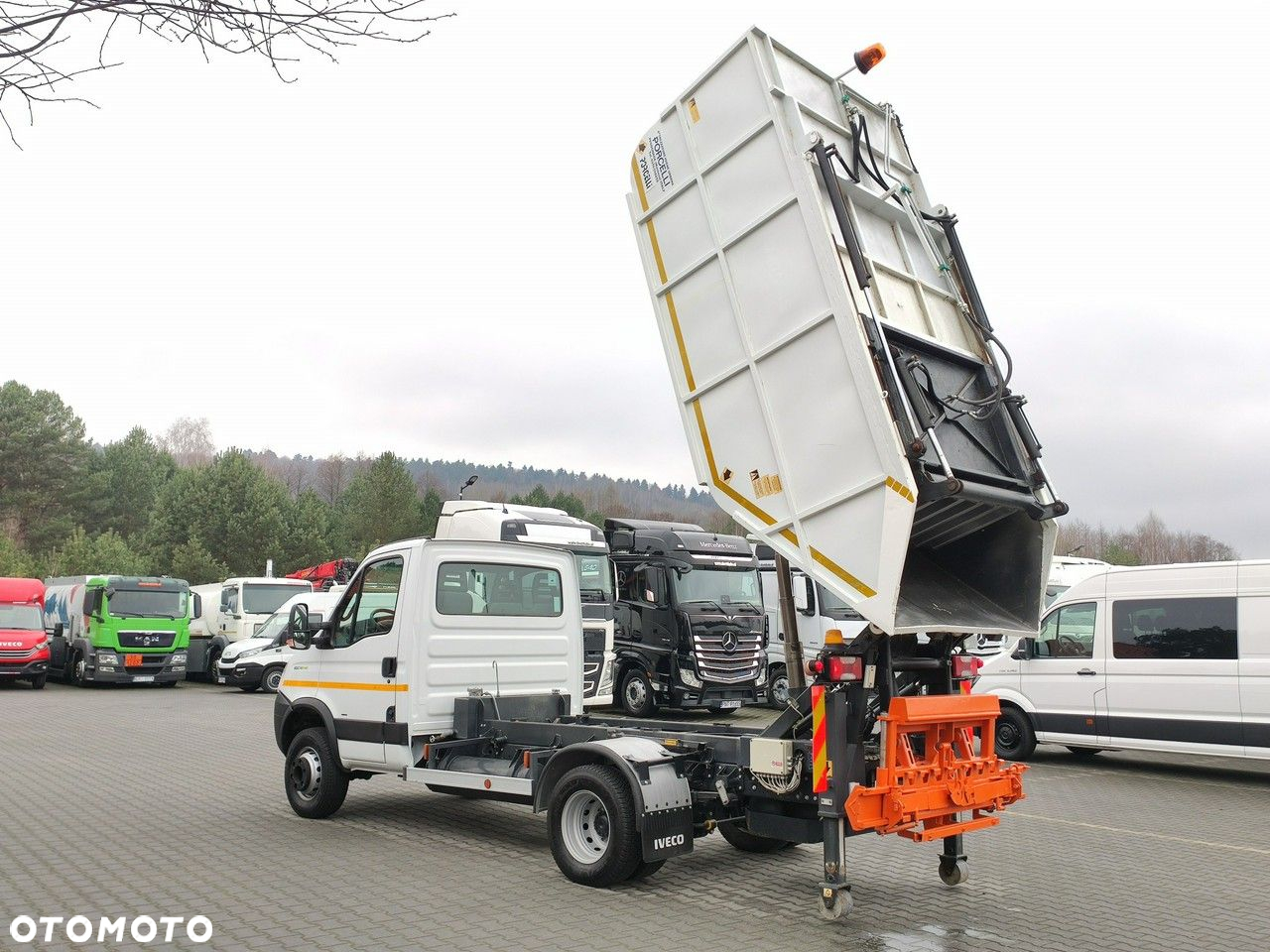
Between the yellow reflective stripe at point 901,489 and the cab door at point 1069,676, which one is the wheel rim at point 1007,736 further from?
the yellow reflective stripe at point 901,489

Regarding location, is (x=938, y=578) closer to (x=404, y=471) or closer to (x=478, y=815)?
(x=478, y=815)

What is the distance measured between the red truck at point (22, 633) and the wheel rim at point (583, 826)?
71.0 feet

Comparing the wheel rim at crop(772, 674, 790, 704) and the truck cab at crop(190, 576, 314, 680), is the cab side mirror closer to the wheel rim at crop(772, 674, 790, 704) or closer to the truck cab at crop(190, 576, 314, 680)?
the wheel rim at crop(772, 674, 790, 704)

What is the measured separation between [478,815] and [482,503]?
29.4 ft

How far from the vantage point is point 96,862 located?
720 cm

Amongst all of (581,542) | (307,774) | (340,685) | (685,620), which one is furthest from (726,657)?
(340,685)

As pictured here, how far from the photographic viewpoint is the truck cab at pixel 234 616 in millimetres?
28609

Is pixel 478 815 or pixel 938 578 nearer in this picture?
pixel 938 578

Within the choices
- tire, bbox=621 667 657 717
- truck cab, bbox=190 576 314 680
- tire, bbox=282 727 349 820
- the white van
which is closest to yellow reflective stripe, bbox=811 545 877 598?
tire, bbox=282 727 349 820

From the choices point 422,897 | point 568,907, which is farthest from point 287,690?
point 568,907

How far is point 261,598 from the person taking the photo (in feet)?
95.2

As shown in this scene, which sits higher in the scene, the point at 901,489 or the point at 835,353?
the point at 835,353

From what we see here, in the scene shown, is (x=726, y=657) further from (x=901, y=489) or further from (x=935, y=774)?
(x=901, y=489)

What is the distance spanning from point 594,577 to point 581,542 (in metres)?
0.64
